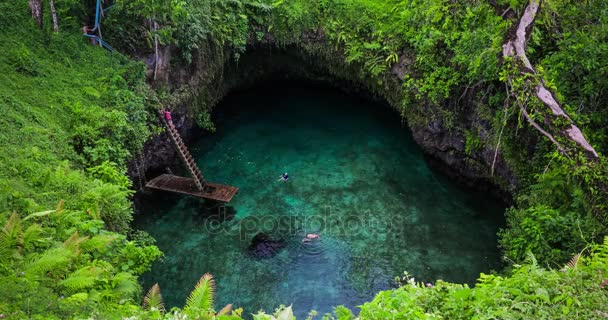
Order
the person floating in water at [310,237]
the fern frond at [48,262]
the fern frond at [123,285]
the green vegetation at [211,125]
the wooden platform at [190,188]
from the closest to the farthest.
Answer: the green vegetation at [211,125] → the fern frond at [48,262] → the fern frond at [123,285] → the person floating in water at [310,237] → the wooden platform at [190,188]

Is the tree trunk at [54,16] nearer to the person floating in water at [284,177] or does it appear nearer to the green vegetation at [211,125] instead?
the green vegetation at [211,125]

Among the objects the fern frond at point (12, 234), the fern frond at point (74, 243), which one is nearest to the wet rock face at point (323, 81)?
the fern frond at point (74, 243)

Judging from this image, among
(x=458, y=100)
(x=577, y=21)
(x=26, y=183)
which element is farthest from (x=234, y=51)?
(x=577, y=21)

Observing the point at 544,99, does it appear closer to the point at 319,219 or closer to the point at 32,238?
the point at 319,219

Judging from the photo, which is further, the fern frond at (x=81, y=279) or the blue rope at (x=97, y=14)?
the blue rope at (x=97, y=14)

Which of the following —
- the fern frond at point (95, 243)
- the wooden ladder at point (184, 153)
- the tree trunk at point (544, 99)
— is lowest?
the wooden ladder at point (184, 153)

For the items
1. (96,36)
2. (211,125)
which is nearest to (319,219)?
(211,125)

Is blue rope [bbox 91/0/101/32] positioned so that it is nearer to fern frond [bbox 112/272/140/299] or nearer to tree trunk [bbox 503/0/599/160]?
fern frond [bbox 112/272/140/299]

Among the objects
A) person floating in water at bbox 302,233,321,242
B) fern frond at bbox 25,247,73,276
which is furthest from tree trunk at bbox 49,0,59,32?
person floating in water at bbox 302,233,321,242

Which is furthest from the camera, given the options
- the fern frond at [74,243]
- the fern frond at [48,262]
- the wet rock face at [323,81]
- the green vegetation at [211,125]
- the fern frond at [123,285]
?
the wet rock face at [323,81]
